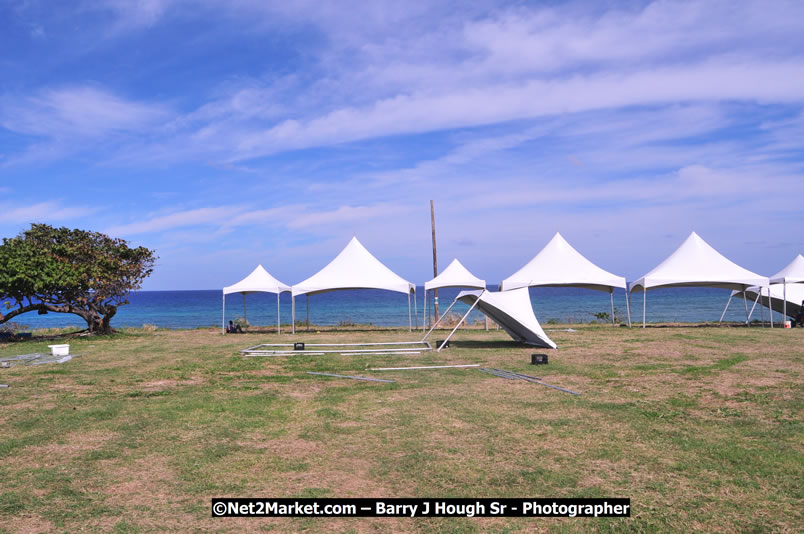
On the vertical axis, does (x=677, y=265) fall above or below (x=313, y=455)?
above

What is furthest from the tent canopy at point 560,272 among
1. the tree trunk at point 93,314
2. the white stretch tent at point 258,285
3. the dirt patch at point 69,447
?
the dirt patch at point 69,447

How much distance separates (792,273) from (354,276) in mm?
18139

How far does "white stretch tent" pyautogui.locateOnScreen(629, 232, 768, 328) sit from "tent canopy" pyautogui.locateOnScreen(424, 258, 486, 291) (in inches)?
235

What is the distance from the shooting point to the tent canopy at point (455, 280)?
2259cm

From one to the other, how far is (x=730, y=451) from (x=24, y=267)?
751 inches

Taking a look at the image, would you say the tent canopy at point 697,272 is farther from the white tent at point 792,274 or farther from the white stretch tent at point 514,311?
the white stretch tent at point 514,311

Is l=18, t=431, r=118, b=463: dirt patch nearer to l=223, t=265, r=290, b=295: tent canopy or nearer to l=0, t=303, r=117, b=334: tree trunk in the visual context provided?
l=0, t=303, r=117, b=334: tree trunk

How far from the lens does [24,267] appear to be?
17.5 meters

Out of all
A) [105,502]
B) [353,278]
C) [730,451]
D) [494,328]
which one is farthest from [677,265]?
[105,502]

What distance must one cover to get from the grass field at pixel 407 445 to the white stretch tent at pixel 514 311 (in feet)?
10.4

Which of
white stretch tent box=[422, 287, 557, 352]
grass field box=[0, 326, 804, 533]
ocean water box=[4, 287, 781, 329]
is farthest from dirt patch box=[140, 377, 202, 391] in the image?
ocean water box=[4, 287, 781, 329]

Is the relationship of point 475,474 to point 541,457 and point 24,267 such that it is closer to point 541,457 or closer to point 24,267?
point 541,457

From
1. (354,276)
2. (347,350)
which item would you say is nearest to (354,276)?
(354,276)

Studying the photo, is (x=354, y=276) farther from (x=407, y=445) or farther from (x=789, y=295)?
(x=789, y=295)
